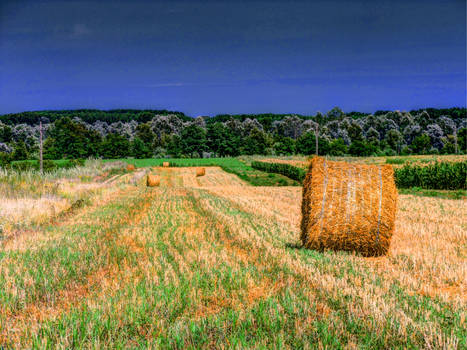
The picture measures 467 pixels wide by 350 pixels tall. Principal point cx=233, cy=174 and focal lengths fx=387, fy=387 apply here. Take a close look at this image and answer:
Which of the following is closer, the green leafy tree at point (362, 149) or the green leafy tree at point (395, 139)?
the green leafy tree at point (362, 149)

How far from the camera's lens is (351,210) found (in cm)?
783

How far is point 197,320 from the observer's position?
15.1ft

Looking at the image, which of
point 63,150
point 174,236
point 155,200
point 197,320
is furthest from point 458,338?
point 63,150

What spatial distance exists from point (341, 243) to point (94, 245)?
5.27 m

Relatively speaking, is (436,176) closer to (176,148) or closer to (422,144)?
(176,148)

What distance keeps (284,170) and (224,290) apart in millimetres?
36459

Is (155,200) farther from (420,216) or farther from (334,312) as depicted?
(334,312)

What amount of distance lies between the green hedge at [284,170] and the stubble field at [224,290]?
24157 mm

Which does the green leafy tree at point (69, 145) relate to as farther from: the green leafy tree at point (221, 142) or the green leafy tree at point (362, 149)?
the green leafy tree at point (362, 149)

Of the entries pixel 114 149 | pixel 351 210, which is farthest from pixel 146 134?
pixel 351 210

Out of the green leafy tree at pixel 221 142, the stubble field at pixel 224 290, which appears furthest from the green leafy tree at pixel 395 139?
the stubble field at pixel 224 290

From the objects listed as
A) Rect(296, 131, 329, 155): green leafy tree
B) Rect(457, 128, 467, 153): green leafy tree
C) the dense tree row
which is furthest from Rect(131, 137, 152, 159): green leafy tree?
Rect(457, 128, 467, 153): green leafy tree

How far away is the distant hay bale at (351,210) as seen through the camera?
25.6ft

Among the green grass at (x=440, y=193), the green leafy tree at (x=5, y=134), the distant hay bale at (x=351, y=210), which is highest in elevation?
the green leafy tree at (x=5, y=134)
